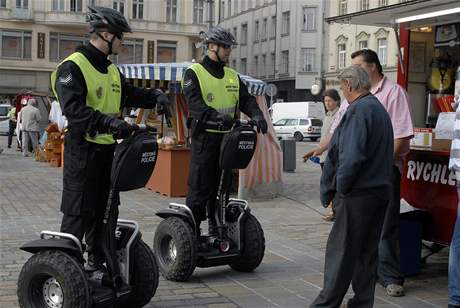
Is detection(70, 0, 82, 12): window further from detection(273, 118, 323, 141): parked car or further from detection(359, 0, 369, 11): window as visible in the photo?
detection(359, 0, 369, 11): window

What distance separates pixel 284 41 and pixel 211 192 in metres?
51.2

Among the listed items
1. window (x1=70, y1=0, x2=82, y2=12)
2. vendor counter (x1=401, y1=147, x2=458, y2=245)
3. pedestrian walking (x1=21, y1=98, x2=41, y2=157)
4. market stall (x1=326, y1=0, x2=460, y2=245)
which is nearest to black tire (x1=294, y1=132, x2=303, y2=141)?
pedestrian walking (x1=21, y1=98, x2=41, y2=157)

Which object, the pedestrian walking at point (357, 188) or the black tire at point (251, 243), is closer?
the pedestrian walking at point (357, 188)

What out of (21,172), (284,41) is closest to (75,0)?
(284,41)

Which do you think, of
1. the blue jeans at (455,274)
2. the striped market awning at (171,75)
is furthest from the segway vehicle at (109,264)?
the striped market awning at (171,75)

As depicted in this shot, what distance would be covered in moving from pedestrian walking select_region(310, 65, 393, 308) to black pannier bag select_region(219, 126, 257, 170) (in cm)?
97

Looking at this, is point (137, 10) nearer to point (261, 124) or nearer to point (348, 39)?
point (348, 39)

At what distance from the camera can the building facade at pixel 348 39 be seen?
3800 centimetres

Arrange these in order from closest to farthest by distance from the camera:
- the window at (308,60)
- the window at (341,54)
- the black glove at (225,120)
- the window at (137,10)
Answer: the black glove at (225,120) → the window at (341,54) → the window at (137,10) → the window at (308,60)

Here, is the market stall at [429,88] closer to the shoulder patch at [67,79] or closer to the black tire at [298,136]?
the shoulder patch at [67,79]

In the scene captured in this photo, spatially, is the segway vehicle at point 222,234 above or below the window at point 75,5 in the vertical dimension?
below

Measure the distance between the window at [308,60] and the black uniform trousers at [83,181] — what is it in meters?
49.4

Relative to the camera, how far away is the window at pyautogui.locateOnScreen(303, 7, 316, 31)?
52719 mm

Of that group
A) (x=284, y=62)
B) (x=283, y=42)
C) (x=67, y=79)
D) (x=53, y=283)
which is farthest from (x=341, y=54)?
(x=53, y=283)
